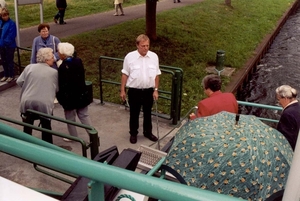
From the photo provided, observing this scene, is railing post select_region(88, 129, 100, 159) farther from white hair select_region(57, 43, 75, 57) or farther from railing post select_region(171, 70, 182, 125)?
railing post select_region(171, 70, 182, 125)

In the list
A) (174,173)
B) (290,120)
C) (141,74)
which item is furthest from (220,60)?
(174,173)

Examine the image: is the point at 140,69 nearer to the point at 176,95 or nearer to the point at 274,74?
the point at 176,95

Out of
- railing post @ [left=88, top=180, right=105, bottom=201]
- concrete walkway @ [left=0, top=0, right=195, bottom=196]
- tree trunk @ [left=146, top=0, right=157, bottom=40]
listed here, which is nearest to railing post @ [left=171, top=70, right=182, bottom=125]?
concrete walkway @ [left=0, top=0, right=195, bottom=196]

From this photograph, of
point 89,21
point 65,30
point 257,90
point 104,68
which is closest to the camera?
point 104,68

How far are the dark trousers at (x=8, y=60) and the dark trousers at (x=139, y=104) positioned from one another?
3.52 m

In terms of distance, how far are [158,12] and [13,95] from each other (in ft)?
40.9

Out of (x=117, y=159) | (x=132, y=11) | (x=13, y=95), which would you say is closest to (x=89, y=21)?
(x=132, y=11)

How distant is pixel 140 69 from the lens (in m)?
5.24

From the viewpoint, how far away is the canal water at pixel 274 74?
12.1 m

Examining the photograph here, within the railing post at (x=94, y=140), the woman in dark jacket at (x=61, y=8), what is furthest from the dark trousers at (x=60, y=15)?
the railing post at (x=94, y=140)

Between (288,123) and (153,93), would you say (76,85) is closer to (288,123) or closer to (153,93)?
(153,93)

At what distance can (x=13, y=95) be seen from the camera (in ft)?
25.3

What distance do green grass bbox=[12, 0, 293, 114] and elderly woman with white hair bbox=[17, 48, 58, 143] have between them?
123 inches

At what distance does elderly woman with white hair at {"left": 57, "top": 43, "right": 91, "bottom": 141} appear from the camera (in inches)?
196
